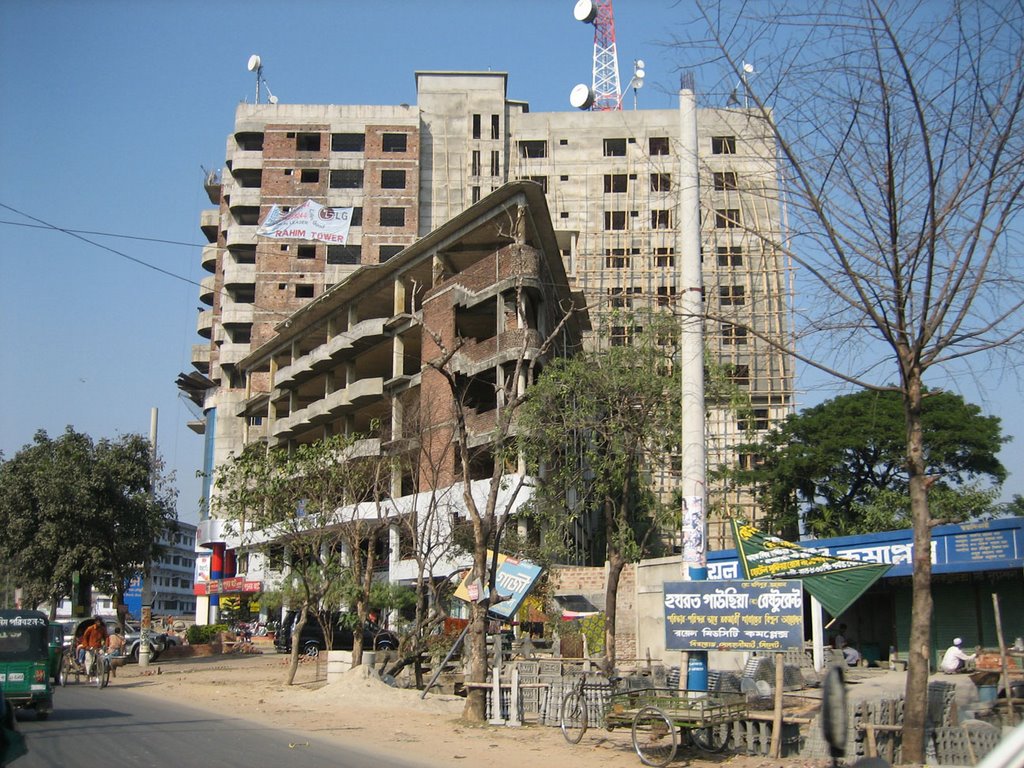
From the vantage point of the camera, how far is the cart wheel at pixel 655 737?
1223 cm

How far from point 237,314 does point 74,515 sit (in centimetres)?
3398

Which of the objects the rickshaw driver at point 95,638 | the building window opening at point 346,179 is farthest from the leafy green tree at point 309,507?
the building window opening at point 346,179

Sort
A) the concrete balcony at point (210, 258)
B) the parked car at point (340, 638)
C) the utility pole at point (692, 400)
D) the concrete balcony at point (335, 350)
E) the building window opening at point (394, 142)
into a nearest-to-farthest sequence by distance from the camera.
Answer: the utility pole at point (692, 400), the parked car at point (340, 638), the concrete balcony at point (335, 350), the building window opening at point (394, 142), the concrete balcony at point (210, 258)

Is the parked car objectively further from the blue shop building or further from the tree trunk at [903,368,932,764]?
the tree trunk at [903,368,932,764]

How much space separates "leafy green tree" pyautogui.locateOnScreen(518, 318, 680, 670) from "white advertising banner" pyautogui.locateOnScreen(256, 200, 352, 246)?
154ft

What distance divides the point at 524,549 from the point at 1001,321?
21.9 metres

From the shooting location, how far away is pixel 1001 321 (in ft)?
34.6

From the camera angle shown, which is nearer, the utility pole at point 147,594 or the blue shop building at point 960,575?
the blue shop building at point 960,575

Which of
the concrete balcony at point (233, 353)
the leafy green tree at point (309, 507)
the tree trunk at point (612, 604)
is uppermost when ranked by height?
the concrete balcony at point (233, 353)

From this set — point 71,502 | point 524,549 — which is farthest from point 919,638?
point 71,502

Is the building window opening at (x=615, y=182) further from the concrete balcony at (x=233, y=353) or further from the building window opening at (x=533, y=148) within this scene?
the concrete balcony at (x=233, y=353)

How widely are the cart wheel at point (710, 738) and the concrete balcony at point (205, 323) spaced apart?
6952cm

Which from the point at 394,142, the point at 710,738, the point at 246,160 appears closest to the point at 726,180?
the point at 710,738

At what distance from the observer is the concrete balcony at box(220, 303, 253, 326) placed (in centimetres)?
7106
